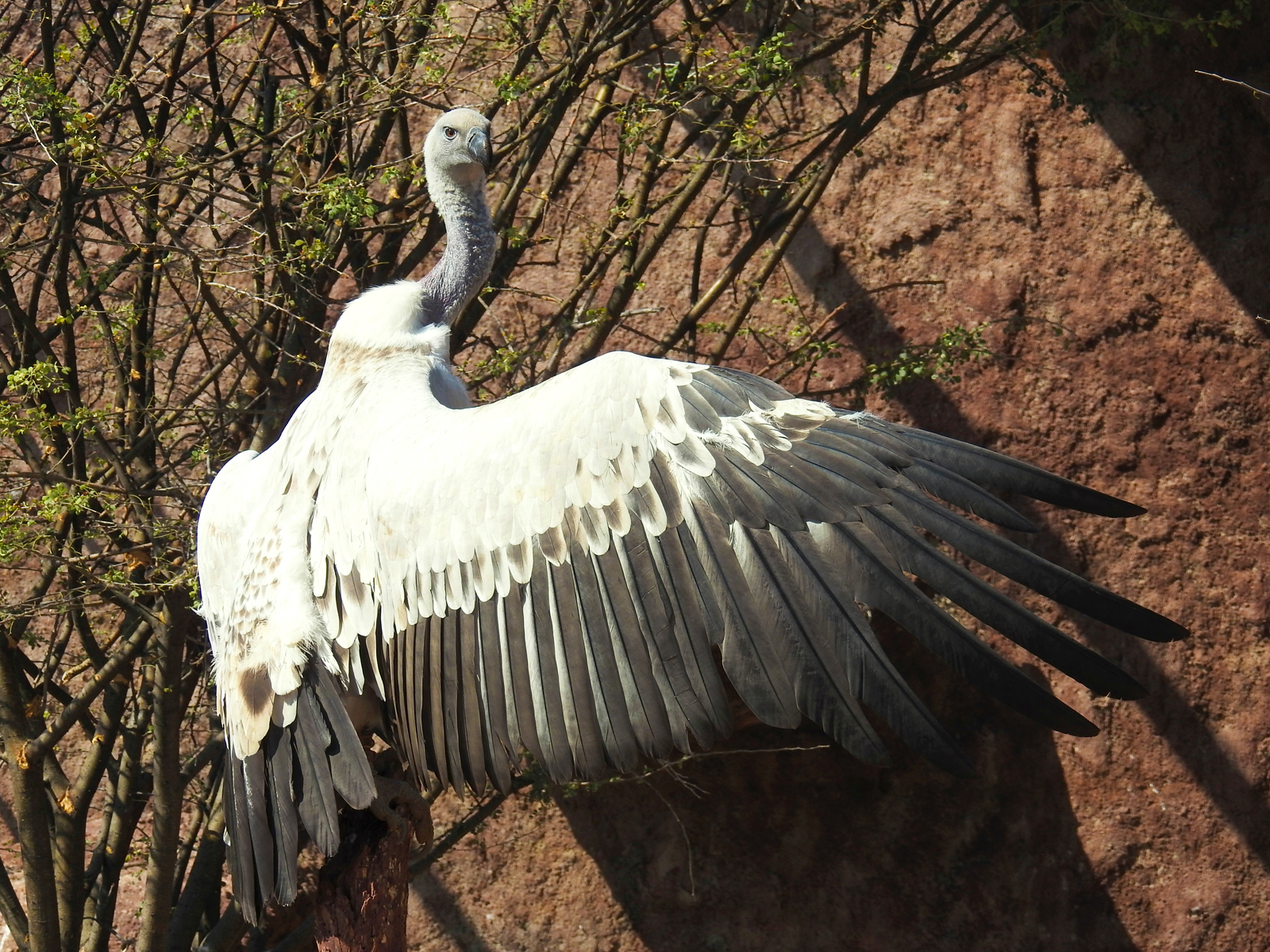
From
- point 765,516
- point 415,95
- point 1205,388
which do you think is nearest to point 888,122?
point 1205,388

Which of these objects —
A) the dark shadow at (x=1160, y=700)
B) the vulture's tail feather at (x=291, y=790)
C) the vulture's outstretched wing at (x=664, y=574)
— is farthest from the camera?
the dark shadow at (x=1160, y=700)

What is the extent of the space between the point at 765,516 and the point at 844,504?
15cm


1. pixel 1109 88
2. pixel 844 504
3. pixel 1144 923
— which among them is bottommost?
pixel 1144 923

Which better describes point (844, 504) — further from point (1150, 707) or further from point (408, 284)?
point (1150, 707)

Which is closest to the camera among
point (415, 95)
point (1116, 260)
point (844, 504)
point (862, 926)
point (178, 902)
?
point (844, 504)

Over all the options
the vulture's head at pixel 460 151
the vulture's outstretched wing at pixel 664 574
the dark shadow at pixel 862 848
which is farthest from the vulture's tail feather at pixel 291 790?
the dark shadow at pixel 862 848

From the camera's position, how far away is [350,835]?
119 inches

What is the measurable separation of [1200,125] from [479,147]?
11.0 ft

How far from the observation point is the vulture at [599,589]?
239 centimetres

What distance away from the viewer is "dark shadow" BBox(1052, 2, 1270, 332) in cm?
550

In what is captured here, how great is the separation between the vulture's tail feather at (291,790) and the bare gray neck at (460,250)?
135 cm

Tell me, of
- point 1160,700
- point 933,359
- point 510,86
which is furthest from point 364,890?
point 1160,700

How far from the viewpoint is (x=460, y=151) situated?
3.94 meters

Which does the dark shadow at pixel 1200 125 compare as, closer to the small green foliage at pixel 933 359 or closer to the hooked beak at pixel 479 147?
the small green foliage at pixel 933 359
